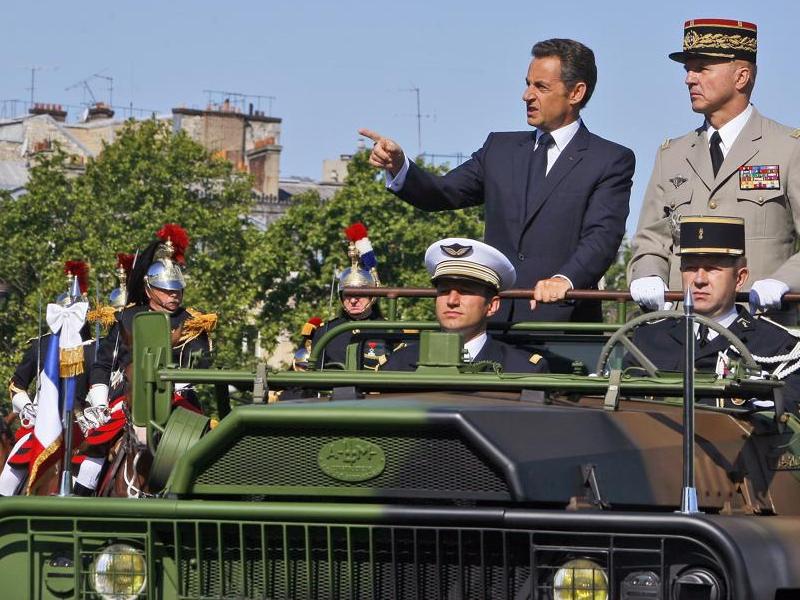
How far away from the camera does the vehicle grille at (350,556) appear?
6227mm

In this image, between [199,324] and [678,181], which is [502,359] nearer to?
[678,181]

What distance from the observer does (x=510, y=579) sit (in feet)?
20.9

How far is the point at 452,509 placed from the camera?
6.31 metres

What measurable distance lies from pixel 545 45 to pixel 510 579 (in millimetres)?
4182

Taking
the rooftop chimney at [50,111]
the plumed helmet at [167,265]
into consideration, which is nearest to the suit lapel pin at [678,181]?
the plumed helmet at [167,265]

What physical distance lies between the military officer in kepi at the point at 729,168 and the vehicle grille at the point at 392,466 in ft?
10.3

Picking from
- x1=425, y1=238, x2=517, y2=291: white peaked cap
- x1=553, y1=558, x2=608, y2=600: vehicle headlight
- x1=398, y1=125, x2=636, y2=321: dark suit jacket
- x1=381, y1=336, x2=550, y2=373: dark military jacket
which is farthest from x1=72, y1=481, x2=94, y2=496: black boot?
x1=553, y1=558, x2=608, y2=600: vehicle headlight

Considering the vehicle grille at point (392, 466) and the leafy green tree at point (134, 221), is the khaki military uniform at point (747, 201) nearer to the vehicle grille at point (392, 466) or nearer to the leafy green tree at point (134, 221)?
the vehicle grille at point (392, 466)

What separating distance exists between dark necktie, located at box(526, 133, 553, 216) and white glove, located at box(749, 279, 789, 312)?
1950mm

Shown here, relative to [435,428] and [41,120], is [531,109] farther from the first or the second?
[41,120]

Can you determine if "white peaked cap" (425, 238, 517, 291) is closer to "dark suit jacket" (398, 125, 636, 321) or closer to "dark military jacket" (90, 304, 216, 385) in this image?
"dark suit jacket" (398, 125, 636, 321)

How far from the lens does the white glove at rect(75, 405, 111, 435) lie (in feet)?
42.2

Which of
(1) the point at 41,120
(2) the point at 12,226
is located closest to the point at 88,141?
(1) the point at 41,120

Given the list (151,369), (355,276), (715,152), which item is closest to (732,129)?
(715,152)
